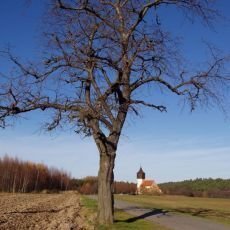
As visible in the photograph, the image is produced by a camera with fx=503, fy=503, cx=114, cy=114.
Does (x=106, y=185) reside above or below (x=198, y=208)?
below

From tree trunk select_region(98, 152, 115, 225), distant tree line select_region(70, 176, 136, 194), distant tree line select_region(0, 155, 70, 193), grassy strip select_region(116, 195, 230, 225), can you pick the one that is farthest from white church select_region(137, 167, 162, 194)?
tree trunk select_region(98, 152, 115, 225)

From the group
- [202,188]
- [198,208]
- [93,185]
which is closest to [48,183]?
[93,185]

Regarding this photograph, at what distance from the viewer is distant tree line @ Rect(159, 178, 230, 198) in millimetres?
117500

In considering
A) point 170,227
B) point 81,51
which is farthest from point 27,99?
point 170,227

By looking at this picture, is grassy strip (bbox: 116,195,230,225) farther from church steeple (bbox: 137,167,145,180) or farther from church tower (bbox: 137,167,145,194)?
church steeple (bbox: 137,167,145,180)

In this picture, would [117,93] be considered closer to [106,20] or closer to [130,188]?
[106,20]

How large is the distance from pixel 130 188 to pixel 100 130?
404ft

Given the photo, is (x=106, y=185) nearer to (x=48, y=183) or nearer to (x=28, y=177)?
(x=28, y=177)

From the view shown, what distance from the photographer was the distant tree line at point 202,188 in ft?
385

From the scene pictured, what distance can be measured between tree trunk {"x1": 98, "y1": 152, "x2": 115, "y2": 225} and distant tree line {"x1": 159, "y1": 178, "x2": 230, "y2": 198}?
93.7 metres

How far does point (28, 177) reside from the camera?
11475cm

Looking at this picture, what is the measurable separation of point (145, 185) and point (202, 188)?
17.7 m

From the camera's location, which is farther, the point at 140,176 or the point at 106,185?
the point at 140,176

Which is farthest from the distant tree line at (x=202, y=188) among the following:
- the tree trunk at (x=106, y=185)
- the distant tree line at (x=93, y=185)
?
the tree trunk at (x=106, y=185)
